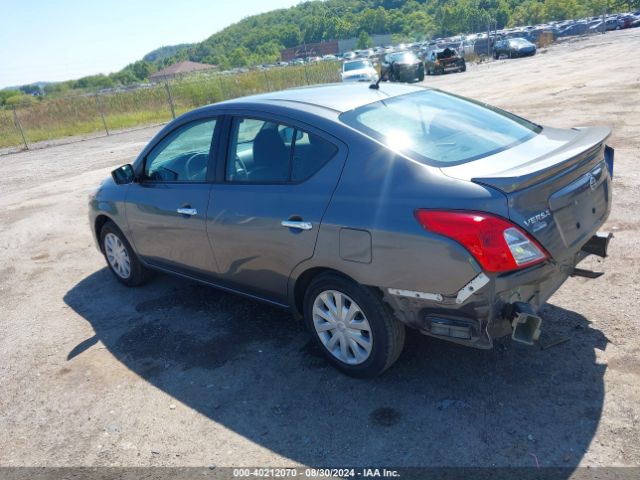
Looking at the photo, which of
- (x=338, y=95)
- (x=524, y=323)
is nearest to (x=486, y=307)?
Result: (x=524, y=323)

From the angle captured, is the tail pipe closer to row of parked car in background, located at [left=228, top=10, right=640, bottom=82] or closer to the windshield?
row of parked car in background, located at [left=228, top=10, right=640, bottom=82]

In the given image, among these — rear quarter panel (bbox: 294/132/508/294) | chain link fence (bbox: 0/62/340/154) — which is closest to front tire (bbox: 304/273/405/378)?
rear quarter panel (bbox: 294/132/508/294)

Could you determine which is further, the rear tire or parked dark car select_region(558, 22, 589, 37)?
parked dark car select_region(558, 22, 589, 37)

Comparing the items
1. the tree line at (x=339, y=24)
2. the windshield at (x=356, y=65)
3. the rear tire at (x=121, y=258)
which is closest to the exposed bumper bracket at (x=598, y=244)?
the rear tire at (x=121, y=258)

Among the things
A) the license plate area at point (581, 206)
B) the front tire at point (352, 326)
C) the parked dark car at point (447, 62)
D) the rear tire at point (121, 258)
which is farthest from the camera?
the parked dark car at point (447, 62)

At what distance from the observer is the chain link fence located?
81.5 ft

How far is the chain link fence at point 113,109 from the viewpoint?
24828mm

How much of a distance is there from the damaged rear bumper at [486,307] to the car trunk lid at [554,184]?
0.68ft

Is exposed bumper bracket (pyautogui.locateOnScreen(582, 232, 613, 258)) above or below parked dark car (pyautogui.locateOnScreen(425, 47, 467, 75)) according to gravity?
above

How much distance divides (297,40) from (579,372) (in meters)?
172

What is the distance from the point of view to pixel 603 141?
363 cm

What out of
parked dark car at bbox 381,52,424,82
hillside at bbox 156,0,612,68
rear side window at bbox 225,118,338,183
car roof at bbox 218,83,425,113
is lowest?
parked dark car at bbox 381,52,424,82

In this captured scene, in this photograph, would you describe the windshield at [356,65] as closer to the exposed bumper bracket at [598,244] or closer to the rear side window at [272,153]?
the rear side window at [272,153]

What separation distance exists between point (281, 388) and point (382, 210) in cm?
139
